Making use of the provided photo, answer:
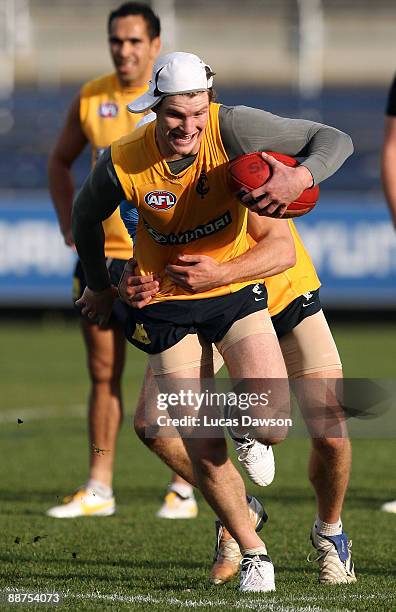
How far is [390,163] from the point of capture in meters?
6.61

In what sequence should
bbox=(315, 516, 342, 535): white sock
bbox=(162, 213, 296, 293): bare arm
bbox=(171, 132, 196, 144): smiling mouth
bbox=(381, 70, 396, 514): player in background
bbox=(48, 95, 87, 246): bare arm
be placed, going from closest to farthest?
bbox=(171, 132, 196, 144): smiling mouth, bbox=(162, 213, 296, 293): bare arm, bbox=(315, 516, 342, 535): white sock, bbox=(381, 70, 396, 514): player in background, bbox=(48, 95, 87, 246): bare arm

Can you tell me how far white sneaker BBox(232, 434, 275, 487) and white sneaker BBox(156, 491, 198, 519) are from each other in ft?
7.45

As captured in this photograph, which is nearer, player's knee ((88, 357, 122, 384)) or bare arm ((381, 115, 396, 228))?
bare arm ((381, 115, 396, 228))

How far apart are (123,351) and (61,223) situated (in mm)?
848

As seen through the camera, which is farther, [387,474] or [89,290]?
[387,474]

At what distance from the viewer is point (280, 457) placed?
30.7 ft

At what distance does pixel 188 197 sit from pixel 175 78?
45 cm

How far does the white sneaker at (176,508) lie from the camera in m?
7.00

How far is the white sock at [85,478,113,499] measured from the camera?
23.4 feet

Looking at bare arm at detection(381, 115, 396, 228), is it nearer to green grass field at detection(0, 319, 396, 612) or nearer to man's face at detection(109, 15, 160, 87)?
man's face at detection(109, 15, 160, 87)

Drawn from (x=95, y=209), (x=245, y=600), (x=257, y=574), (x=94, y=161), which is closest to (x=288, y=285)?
(x=95, y=209)

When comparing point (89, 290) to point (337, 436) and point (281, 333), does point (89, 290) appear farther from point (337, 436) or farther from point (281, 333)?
point (337, 436)

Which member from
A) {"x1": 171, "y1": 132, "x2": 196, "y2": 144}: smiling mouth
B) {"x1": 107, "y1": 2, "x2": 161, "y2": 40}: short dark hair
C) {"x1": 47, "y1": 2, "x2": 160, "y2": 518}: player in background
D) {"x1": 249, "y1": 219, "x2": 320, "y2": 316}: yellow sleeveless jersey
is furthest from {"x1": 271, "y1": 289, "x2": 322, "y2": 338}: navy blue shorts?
{"x1": 107, "y1": 2, "x2": 161, "y2": 40}: short dark hair

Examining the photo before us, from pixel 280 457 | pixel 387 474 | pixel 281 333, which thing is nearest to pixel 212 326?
pixel 281 333
